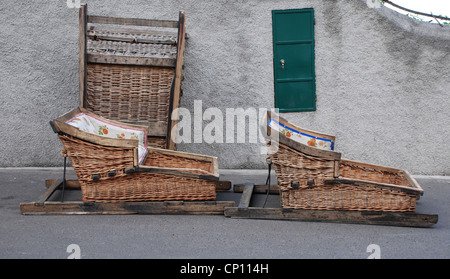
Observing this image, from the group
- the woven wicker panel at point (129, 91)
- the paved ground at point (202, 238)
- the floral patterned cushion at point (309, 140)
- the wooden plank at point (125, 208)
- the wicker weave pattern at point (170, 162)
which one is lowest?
the paved ground at point (202, 238)

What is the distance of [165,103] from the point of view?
19.1 feet

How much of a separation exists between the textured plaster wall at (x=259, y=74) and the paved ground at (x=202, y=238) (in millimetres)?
2099

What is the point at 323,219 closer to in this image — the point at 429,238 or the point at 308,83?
the point at 429,238

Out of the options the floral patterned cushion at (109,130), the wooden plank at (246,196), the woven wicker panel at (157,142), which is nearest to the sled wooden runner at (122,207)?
the wooden plank at (246,196)

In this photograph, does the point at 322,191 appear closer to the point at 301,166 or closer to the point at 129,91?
the point at 301,166

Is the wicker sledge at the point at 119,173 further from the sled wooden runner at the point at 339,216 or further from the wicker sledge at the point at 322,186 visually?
the wicker sledge at the point at 322,186

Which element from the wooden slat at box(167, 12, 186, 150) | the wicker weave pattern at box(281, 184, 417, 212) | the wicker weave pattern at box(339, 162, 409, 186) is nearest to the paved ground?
the wicker weave pattern at box(281, 184, 417, 212)

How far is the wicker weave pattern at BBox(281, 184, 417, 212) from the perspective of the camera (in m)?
4.17

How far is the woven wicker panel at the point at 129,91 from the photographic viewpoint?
18.9ft

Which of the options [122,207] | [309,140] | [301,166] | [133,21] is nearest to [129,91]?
[133,21]

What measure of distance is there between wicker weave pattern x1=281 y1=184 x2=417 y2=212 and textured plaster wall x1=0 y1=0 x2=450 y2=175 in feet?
8.16

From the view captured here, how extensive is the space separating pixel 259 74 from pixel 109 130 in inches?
93.1

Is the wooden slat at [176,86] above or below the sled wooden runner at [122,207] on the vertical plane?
above

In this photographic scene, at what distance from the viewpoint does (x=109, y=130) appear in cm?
512
